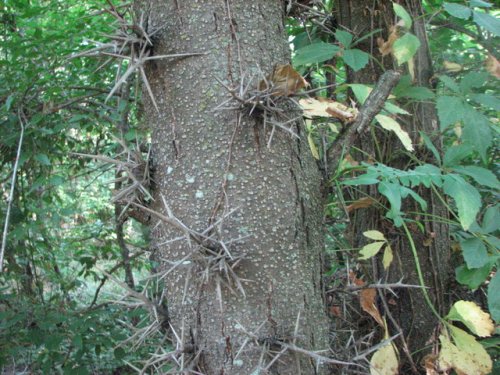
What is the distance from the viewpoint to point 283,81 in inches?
35.0

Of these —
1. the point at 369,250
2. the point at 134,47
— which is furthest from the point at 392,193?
the point at 134,47

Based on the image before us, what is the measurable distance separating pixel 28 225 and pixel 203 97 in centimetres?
160

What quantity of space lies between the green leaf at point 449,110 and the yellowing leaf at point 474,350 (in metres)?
0.55

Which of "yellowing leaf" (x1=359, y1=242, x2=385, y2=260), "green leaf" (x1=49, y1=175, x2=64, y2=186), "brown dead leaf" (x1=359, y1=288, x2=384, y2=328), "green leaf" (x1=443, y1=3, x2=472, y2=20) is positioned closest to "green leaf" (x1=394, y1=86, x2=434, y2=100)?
"green leaf" (x1=443, y1=3, x2=472, y2=20)

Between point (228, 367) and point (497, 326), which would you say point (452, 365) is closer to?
point (497, 326)

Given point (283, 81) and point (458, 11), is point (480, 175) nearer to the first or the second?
point (458, 11)

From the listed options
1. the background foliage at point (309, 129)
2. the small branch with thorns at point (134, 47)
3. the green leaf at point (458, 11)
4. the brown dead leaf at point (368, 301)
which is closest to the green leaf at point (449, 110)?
the background foliage at point (309, 129)

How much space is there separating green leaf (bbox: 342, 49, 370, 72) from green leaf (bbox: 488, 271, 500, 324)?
2.12ft

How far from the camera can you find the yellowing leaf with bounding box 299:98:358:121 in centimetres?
108

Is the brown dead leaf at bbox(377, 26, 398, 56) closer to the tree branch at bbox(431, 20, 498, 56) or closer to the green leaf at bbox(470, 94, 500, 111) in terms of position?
the green leaf at bbox(470, 94, 500, 111)

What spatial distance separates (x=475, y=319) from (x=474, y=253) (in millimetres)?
175

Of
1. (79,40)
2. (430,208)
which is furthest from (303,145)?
(79,40)

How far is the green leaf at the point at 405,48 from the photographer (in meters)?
1.31

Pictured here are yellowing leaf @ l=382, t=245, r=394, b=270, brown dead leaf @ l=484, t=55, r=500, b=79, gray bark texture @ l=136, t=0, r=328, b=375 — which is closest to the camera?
gray bark texture @ l=136, t=0, r=328, b=375
